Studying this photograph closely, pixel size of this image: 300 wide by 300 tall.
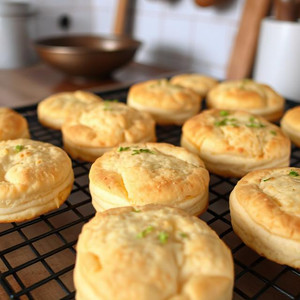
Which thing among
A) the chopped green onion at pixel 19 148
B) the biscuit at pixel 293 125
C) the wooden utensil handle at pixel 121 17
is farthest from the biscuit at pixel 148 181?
the wooden utensil handle at pixel 121 17

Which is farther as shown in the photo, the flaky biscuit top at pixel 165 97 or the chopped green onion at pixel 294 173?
the flaky biscuit top at pixel 165 97

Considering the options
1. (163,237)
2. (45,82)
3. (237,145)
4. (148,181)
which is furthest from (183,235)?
(45,82)

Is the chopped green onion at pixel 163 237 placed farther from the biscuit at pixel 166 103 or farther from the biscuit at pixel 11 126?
the biscuit at pixel 166 103

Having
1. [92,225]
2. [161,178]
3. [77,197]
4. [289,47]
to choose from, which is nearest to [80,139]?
[77,197]

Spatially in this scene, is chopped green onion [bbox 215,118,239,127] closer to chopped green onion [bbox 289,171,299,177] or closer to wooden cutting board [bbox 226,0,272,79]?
chopped green onion [bbox 289,171,299,177]

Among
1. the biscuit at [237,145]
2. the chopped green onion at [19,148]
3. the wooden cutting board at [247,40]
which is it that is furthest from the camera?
the wooden cutting board at [247,40]
